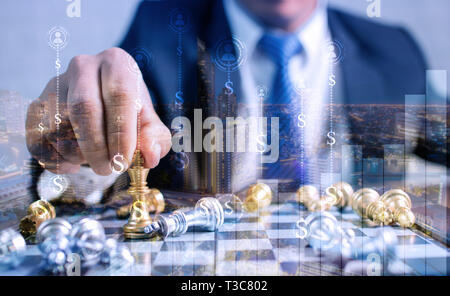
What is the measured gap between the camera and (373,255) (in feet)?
6.00

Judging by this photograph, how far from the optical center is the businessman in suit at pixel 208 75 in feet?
6.70

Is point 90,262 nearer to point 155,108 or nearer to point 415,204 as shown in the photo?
point 155,108

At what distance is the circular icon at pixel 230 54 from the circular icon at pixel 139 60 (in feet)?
1.20

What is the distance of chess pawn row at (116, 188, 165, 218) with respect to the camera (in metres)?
2.23

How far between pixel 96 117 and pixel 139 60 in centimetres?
38

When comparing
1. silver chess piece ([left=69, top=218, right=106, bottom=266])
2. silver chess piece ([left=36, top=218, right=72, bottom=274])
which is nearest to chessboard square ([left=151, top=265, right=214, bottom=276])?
silver chess piece ([left=69, top=218, right=106, bottom=266])

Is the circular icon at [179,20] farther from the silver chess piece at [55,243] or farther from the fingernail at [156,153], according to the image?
the silver chess piece at [55,243]

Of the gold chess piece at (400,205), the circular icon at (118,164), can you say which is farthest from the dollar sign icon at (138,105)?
the gold chess piece at (400,205)

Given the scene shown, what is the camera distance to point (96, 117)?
6.63 ft

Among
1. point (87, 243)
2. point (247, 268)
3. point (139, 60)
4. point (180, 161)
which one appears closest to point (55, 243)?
point (87, 243)

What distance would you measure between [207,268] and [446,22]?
1.73 metres

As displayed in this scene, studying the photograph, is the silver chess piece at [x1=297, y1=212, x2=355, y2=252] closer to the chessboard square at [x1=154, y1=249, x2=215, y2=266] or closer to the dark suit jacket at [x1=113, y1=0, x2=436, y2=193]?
Result: the chessboard square at [x1=154, y1=249, x2=215, y2=266]

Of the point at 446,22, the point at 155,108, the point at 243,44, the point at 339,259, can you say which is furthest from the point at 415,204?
the point at 155,108

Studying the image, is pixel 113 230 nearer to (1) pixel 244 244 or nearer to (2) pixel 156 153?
(2) pixel 156 153
